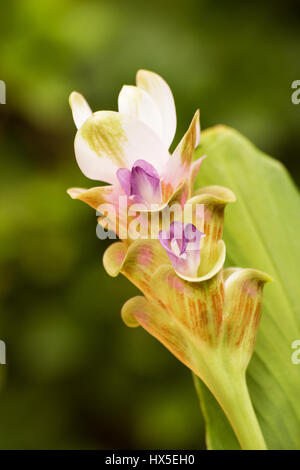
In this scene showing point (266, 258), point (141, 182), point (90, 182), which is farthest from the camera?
point (90, 182)

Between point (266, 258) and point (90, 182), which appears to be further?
point (90, 182)

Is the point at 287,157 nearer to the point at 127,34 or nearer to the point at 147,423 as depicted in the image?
the point at 127,34

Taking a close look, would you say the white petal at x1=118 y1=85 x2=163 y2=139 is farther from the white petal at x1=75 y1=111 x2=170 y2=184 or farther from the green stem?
the green stem

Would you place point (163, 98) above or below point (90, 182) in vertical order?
below

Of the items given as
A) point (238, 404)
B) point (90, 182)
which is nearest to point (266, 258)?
point (238, 404)

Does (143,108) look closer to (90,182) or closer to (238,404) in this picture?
(238,404)
